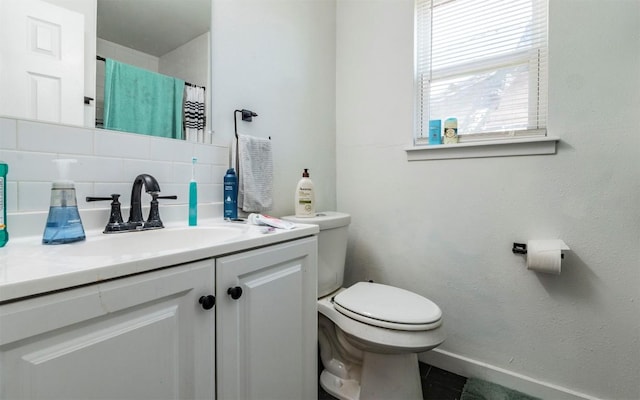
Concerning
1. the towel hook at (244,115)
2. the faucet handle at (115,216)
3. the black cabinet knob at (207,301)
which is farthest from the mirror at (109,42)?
the black cabinet knob at (207,301)

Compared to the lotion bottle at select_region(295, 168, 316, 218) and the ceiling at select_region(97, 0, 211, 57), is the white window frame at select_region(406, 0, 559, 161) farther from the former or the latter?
the ceiling at select_region(97, 0, 211, 57)

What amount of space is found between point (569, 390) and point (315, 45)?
6.87ft

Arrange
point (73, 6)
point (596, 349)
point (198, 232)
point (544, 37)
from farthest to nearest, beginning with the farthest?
point (544, 37) < point (596, 349) < point (198, 232) < point (73, 6)

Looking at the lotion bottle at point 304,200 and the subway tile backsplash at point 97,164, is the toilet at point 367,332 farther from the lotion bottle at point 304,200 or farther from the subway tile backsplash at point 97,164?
the subway tile backsplash at point 97,164

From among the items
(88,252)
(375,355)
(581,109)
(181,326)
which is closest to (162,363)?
(181,326)

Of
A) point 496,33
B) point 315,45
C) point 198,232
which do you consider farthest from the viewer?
point 315,45

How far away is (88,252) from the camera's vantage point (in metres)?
0.71

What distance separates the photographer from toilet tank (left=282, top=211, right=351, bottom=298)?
1.36 metres

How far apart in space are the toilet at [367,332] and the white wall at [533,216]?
38 cm

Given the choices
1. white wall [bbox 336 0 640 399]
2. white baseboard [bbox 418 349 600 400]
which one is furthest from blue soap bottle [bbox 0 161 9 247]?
white baseboard [bbox 418 349 600 400]

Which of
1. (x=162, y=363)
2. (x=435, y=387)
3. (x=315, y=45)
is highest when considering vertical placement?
(x=315, y=45)

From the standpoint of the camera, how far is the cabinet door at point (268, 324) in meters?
0.73

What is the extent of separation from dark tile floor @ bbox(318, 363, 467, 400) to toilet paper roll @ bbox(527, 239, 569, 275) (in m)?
0.66

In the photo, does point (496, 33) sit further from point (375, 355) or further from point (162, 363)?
point (162, 363)
